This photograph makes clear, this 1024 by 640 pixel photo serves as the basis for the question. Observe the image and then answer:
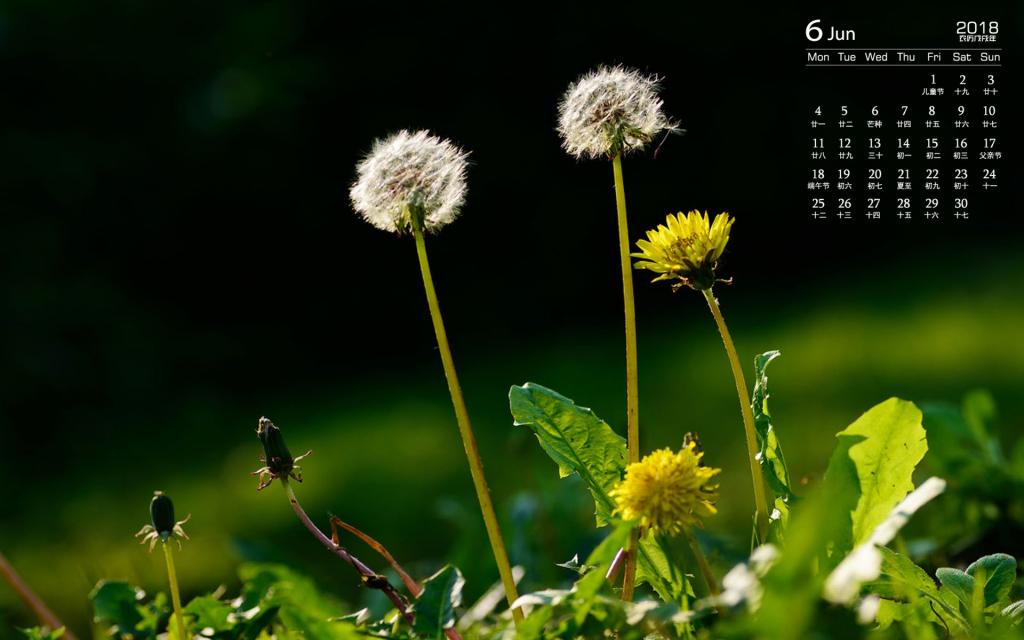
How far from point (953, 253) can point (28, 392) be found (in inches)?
204

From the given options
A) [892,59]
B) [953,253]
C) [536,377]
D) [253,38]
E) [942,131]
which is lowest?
[536,377]

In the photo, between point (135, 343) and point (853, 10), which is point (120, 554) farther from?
point (853, 10)

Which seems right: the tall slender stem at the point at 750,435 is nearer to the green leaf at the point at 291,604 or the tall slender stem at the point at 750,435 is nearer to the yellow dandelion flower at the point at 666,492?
the yellow dandelion flower at the point at 666,492

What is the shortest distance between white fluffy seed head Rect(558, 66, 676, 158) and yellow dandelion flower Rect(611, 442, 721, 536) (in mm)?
358

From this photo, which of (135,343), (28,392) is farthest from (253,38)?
(28,392)

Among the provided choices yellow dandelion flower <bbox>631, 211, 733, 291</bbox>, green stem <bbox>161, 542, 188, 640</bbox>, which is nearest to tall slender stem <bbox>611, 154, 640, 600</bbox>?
yellow dandelion flower <bbox>631, 211, 733, 291</bbox>

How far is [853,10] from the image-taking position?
5781mm

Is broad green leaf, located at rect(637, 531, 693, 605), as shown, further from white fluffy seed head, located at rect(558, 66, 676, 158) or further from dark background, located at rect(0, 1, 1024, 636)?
dark background, located at rect(0, 1, 1024, 636)

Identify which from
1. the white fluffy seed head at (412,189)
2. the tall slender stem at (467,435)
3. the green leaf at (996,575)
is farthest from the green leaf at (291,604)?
the green leaf at (996,575)

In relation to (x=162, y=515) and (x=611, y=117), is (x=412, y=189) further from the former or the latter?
(x=162, y=515)

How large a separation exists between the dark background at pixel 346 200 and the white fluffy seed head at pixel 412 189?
4161mm

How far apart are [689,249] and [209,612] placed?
2.36 ft
